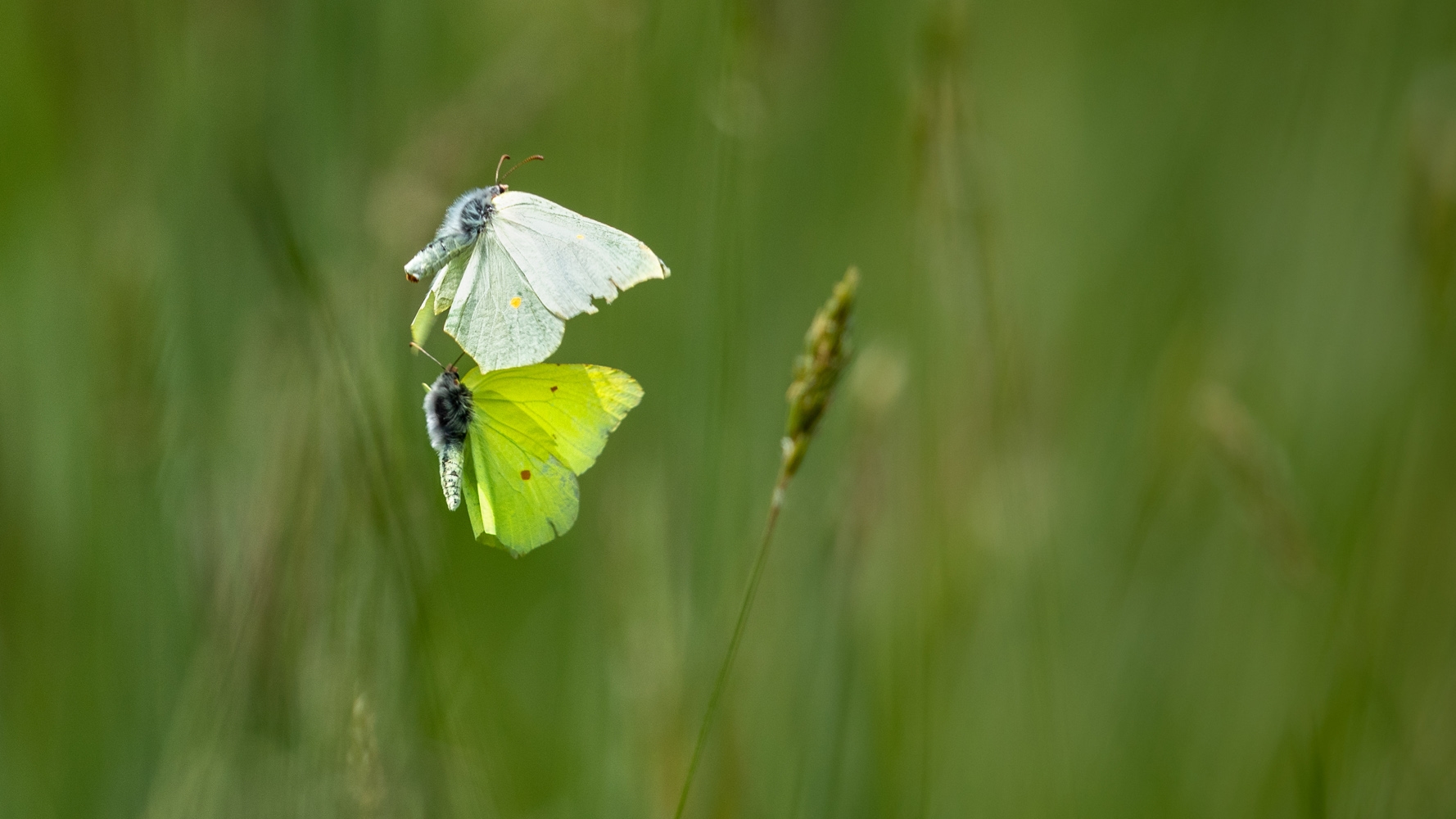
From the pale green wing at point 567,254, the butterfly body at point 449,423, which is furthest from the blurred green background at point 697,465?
the pale green wing at point 567,254

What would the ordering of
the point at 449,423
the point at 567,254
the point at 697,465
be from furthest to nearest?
1. the point at 697,465
2. the point at 567,254
3. the point at 449,423

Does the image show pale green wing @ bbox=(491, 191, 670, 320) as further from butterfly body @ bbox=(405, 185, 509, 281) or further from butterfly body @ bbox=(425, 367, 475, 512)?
butterfly body @ bbox=(425, 367, 475, 512)

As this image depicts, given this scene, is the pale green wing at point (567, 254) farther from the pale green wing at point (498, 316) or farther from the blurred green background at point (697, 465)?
the blurred green background at point (697, 465)

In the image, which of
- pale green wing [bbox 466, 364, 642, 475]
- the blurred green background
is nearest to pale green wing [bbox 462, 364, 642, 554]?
pale green wing [bbox 466, 364, 642, 475]

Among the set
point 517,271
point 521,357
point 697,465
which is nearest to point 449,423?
point 521,357

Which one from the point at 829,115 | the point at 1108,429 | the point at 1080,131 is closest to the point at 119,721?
the point at 1108,429

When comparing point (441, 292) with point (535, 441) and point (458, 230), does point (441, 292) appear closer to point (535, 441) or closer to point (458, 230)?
point (458, 230)
